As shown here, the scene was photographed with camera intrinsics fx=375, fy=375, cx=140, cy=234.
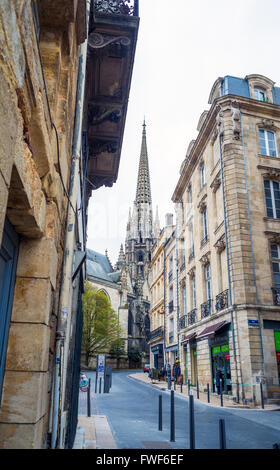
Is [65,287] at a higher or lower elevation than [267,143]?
lower

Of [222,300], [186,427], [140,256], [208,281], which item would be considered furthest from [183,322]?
[140,256]

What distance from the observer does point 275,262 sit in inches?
658

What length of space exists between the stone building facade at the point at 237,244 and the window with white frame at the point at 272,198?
0.15 ft

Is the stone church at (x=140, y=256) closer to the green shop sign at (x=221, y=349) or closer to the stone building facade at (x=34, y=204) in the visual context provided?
the green shop sign at (x=221, y=349)

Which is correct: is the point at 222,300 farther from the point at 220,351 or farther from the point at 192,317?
the point at 192,317

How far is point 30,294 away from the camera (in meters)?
2.89

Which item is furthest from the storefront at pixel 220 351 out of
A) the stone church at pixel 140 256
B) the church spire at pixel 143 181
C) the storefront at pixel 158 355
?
the church spire at pixel 143 181

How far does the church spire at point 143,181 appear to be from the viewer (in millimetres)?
92531

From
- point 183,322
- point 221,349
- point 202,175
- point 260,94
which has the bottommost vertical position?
point 221,349

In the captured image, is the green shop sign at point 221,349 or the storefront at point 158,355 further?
the storefront at point 158,355

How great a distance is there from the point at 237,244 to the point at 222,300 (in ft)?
8.96

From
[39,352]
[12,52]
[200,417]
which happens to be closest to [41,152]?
[12,52]

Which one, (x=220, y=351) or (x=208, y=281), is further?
(x=208, y=281)

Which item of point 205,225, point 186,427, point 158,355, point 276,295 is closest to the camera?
point 186,427
